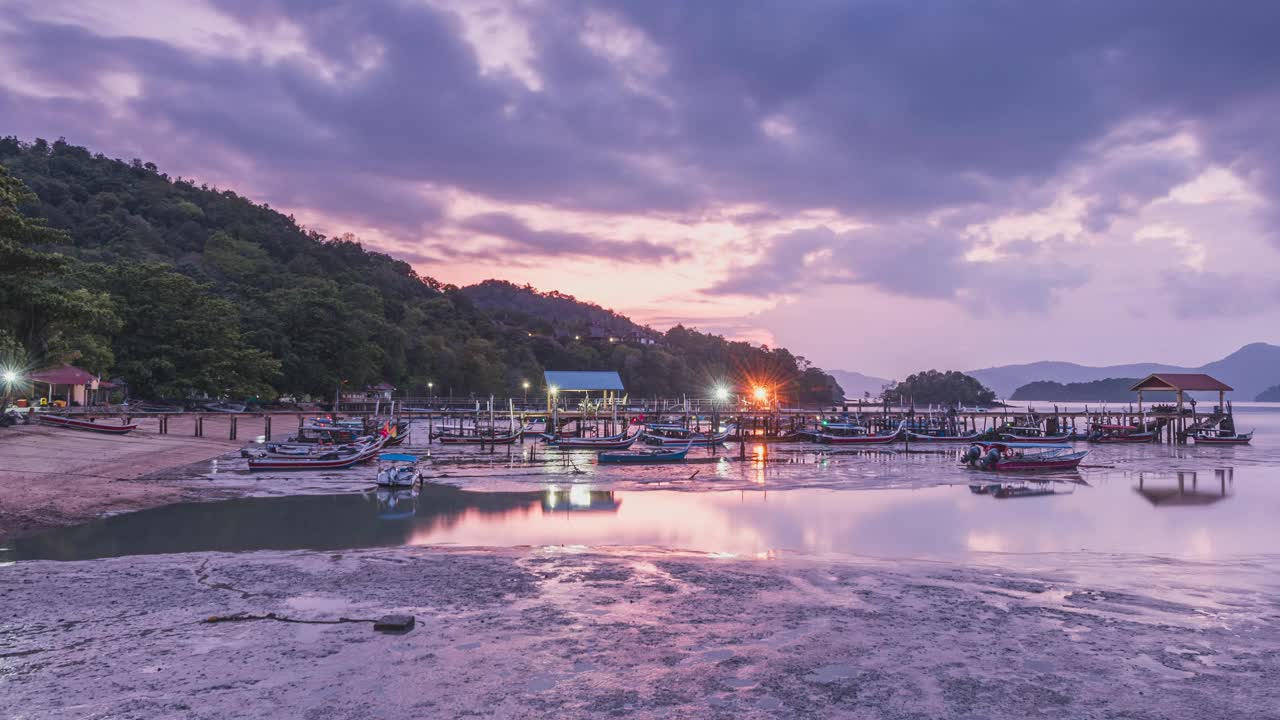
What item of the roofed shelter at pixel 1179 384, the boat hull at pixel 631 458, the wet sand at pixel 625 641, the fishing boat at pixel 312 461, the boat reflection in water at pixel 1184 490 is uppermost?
the roofed shelter at pixel 1179 384

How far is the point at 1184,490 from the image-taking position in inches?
1399

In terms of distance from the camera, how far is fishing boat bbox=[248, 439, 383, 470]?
34.6 m

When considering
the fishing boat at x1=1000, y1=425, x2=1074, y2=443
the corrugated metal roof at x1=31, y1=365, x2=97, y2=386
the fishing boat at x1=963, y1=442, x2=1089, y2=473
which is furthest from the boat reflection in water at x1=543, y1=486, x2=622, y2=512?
the fishing boat at x1=1000, y1=425, x2=1074, y2=443

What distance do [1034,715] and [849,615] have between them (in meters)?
3.99

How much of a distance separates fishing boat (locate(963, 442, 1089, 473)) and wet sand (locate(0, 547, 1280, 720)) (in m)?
28.0

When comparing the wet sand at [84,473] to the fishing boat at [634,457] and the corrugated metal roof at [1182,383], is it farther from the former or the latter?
the corrugated metal roof at [1182,383]

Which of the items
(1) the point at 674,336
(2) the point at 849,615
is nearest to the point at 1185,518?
(2) the point at 849,615

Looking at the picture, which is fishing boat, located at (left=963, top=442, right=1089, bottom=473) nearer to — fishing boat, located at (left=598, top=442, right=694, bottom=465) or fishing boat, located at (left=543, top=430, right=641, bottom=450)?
fishing boat, located at (left=598, top=442, right=694, bottom=465)

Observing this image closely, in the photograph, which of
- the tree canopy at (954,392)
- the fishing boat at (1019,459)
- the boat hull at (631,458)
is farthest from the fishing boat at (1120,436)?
the tree canopy at (954,392)

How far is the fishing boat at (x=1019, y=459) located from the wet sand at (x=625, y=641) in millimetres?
27975

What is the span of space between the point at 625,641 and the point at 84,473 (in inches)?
1066

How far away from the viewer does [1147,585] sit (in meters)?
15.0

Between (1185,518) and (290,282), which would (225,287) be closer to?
(290,282)

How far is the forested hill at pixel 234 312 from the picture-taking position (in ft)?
133
